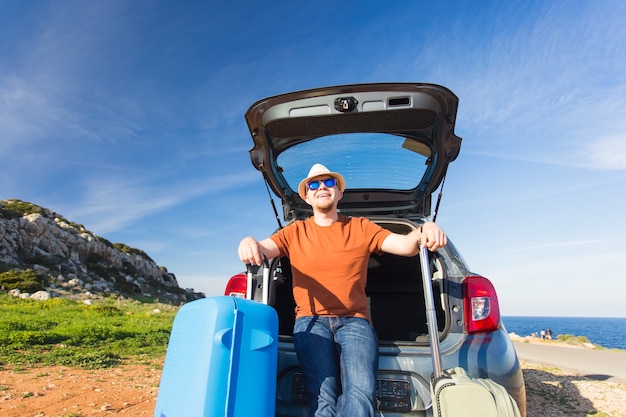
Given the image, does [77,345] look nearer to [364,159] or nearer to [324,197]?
[364,159]

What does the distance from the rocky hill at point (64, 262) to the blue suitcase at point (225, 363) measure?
26.1m

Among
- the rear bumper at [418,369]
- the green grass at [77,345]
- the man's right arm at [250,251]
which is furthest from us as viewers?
the green grass at [77,345]

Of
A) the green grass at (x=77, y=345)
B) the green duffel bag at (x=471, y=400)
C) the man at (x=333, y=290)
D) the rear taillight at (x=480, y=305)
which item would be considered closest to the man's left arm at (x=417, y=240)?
the man at (x=333, y=290)

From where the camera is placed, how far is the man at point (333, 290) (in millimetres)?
2086

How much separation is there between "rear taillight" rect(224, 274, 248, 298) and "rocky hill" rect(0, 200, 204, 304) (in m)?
25.3

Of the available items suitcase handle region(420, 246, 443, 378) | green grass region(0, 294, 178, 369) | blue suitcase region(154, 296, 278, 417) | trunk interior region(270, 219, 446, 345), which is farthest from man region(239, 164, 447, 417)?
green grass region(0, 294, 178, 369)

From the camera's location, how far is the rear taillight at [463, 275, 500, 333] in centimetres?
227

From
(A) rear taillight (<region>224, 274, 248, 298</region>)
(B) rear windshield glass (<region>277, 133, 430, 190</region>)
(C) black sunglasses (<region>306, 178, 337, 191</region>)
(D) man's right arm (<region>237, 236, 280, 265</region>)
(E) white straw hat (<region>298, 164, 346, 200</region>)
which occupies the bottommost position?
(A) rear taillight (<region>224, 274, 248, 298</region>)

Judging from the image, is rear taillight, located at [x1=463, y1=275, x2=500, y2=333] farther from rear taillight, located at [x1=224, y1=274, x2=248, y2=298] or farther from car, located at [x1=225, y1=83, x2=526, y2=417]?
rear taillight, located at [x1=224, y1=274, x2=248, y2=298]

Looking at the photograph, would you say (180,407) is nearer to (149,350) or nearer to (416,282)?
(416,282)

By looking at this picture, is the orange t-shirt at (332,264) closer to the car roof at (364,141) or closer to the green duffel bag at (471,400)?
the green duffel bag at (471,400)

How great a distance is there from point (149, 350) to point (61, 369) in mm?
2255

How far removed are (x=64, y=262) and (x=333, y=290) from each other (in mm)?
41570

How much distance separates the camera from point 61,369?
579 centimetres
